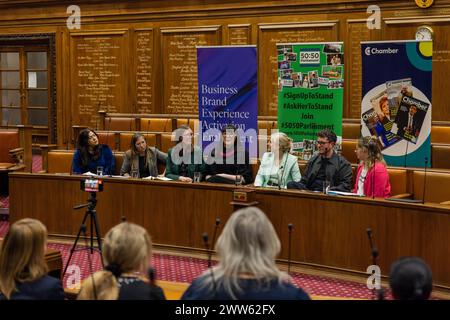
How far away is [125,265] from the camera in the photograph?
3.31 m

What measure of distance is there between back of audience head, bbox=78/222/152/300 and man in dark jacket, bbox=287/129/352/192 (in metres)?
4.21

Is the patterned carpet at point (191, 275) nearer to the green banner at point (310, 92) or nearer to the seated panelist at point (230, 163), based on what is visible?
the seated panelist at point (230, 163)

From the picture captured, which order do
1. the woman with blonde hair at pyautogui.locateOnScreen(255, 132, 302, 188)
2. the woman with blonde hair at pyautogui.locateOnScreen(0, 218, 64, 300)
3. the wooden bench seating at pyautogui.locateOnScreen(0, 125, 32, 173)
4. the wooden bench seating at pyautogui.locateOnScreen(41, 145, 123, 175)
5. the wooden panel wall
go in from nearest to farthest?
1. the woman with blonde hair at pyautogui.locateOnScreen(0, 218, 64, 300)
2. the woman with blonde hair at pyautogui.locateOnScreen(255, 132, 302, 188)
3. the wooden bench seating at pyautogui.locateOnScreen(41, 145, 123, 175)
4. the wooden bench seating at pyautogui.locateOnScreen(0, 125, 32, 173)
5. the wooden panel wall

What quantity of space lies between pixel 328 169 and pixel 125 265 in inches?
172

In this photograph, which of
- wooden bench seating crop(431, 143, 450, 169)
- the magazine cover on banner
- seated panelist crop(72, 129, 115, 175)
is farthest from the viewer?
seated panelist crop(72, 129, 115, 175)

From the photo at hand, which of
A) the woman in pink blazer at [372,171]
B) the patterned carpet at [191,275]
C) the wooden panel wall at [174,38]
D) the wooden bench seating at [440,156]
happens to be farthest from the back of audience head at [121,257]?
the wooden panel wall at [174,38]

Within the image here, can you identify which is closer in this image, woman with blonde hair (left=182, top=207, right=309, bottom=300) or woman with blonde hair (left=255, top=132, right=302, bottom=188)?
woman with blonde hair (left=182, top=207, right=309, bottom=300)

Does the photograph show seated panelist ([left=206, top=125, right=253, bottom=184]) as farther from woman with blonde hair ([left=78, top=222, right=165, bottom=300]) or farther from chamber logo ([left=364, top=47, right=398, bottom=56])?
woman with blonde hair ([left=78, top=222, right=165, bottom=300])

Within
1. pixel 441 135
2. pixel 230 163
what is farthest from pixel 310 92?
pixel 441 135

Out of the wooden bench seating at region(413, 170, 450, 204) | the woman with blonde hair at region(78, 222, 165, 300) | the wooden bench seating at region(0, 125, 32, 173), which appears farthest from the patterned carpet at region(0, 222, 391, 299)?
the woman with blonde hair at region(78, 222, 165, 300)

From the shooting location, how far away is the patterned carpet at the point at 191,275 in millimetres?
6449

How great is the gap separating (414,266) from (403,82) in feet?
15.7

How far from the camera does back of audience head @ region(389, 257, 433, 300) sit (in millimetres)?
2877
